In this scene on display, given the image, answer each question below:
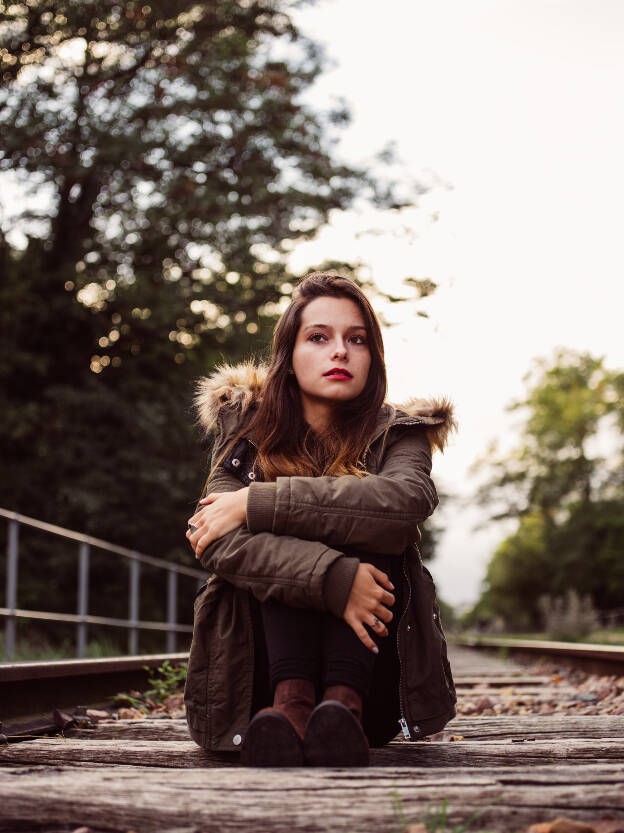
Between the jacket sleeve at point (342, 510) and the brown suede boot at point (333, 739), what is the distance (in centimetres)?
48

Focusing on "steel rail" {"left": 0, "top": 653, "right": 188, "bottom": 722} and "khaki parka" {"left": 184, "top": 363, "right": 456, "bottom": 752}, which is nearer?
"khaki parka" {"left": 184, "top": 363, "right": 456, "bottom": 752}

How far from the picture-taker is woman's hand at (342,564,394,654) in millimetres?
2189

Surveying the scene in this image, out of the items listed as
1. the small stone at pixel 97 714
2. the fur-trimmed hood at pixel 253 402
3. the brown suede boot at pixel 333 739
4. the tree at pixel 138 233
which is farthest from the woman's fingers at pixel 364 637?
the tree at pixel 138 233

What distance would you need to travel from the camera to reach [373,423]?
2725mm

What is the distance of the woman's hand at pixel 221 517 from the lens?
7.84ft

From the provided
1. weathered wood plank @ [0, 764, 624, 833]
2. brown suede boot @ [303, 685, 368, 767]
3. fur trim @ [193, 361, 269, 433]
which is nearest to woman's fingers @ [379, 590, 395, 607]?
brown suede boot @ [303, 685, 368, 767]

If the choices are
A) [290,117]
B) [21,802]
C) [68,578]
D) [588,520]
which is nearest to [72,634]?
[68,578]

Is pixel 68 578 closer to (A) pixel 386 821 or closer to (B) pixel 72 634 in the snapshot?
(B) pixel 72 634

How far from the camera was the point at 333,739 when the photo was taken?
191cm

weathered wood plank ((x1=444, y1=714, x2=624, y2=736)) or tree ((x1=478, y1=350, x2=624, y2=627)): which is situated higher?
tree ((x1=478, y1=350, x2=624, y2=627))

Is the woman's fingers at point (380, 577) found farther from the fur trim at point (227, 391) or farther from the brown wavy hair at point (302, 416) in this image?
the fur trim at point (227, 391)

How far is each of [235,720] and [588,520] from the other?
44.3 m

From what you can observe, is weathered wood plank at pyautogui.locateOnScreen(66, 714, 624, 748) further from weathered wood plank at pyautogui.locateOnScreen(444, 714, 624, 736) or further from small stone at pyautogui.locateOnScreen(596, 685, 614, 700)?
small stone at pyautogui.locateOnScreen(596, 685, 614, 700)

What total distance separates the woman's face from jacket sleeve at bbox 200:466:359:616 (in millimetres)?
569
